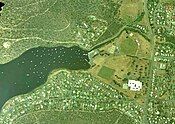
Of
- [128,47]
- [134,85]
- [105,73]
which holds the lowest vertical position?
[134,85]

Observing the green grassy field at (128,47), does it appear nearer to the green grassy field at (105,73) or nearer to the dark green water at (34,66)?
the green grassy field at (105,73)

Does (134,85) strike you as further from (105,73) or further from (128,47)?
(128,47)

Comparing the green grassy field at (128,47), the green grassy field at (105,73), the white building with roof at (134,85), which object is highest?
the green grassy field at (128,47)

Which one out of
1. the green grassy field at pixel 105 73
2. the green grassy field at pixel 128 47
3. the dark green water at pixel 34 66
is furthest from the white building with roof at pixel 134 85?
the dark green water at pixel 34 66

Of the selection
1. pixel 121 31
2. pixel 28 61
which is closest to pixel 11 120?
pixel 28 61

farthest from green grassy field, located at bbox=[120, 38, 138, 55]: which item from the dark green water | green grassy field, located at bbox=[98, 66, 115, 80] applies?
the dark green water

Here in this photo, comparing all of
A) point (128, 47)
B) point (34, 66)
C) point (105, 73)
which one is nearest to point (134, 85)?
point (105, 73)

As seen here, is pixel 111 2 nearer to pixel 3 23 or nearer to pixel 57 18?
pixel 57 18

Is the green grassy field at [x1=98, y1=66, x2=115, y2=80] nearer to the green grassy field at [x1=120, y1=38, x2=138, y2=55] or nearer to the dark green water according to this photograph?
the dark green water
